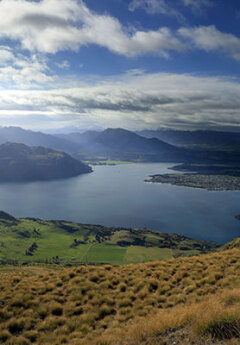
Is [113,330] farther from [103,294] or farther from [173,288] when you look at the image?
[173,288]

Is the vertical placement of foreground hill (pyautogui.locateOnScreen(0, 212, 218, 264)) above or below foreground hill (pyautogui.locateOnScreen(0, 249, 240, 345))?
below

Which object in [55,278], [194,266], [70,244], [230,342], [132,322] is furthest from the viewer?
[70,244]

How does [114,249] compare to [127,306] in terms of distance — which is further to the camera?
[114,249]

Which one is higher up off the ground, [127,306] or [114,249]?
[127,306]

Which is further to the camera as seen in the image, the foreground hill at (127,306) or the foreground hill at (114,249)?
the foreground hill at (114,249)

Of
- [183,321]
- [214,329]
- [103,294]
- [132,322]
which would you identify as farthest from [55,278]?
[214,329]

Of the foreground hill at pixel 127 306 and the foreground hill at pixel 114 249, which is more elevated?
the foreground hill at pixel 127 306

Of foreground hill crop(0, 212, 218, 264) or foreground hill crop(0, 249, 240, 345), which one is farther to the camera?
foreground hill crop(0, 212, 218, 264)

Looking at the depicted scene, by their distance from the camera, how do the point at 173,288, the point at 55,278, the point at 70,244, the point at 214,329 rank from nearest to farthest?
1. the point at 214,329
2. the point at 173,288
3. the point at 55,278
4. the point at 70,244
